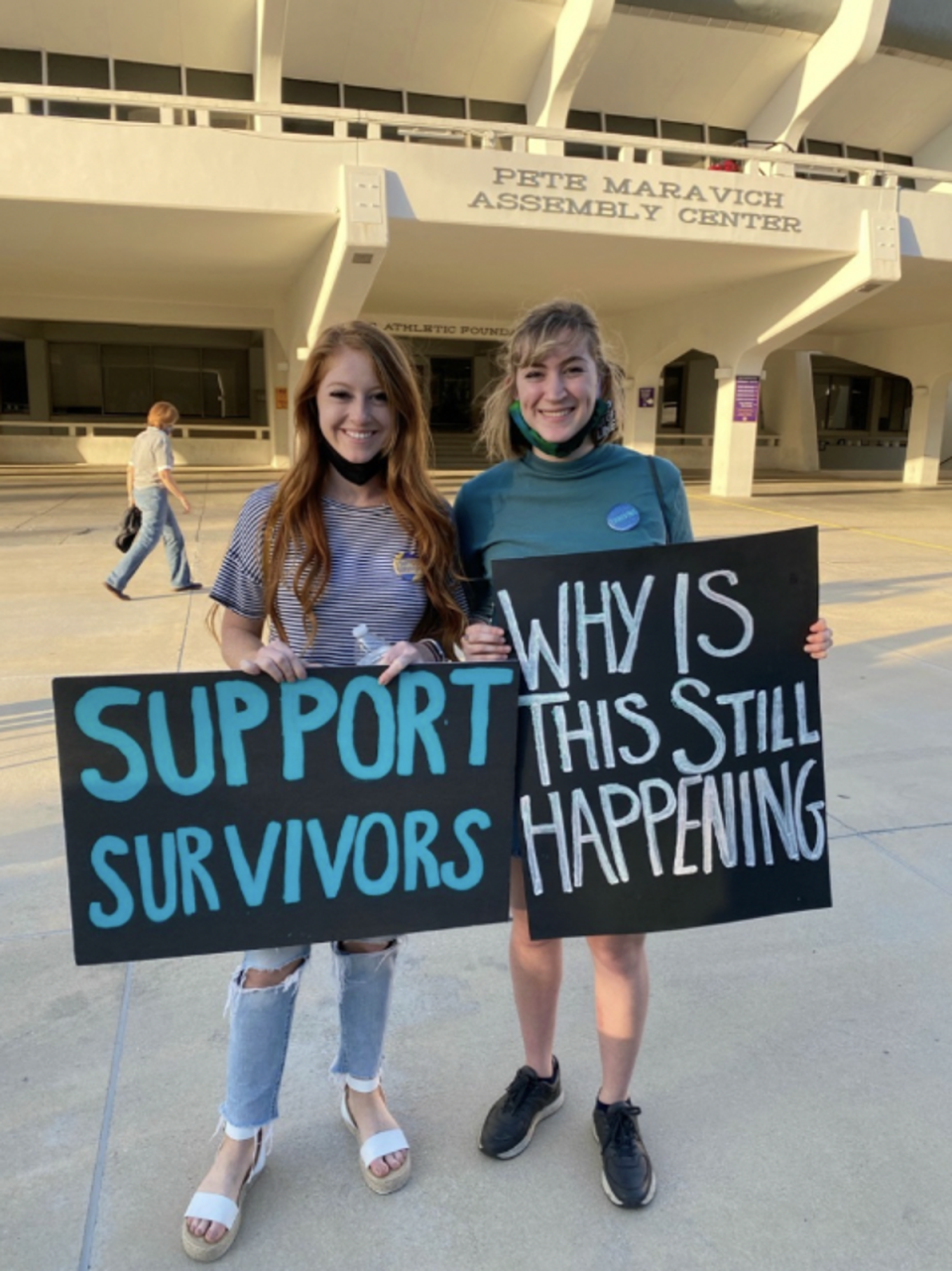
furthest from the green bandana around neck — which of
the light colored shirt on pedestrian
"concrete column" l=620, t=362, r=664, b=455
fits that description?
"concrete column" l=620, t=362, r=664, b=455

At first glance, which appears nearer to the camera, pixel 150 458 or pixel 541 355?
pixel 541 355

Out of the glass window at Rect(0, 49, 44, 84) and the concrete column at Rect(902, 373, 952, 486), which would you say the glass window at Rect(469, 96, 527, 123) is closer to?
the glass window at Rect(0, 49, 44, 84)

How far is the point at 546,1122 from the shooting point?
2.16m

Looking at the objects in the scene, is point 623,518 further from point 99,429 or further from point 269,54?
point 99,429

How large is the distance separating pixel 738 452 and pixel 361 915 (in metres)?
17.2

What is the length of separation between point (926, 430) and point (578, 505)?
23.2 m

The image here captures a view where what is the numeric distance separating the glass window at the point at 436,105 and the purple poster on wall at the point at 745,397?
744cm

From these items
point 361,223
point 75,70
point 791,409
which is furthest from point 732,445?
point 75,70

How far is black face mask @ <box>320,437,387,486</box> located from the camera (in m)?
1.92

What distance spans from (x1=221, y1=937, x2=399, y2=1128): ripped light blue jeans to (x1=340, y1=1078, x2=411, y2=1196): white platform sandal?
3.2 inches

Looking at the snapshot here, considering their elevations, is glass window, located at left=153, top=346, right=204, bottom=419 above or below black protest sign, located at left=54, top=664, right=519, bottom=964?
above

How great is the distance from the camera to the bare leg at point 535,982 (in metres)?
2.08

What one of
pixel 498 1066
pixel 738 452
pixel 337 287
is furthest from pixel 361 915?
pixel 738 452

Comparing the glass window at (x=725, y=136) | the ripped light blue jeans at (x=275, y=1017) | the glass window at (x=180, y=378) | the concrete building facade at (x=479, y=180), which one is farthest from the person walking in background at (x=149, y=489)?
the glass window at (x=180, y=378)
